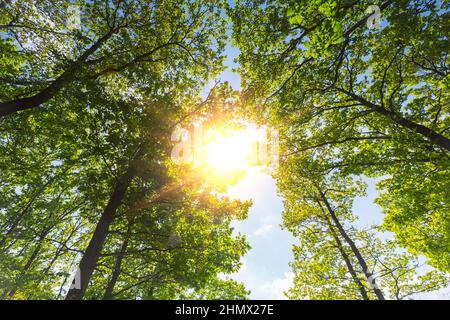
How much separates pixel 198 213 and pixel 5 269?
14.3 meters

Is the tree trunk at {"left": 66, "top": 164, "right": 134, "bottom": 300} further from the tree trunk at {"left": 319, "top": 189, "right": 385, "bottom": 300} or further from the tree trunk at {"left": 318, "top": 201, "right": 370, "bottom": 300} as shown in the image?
the tree trunk at {"left": 318, "top": 201, "right": 370, "bottom": 300}

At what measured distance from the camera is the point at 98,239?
7.29m

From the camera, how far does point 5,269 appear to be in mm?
13031

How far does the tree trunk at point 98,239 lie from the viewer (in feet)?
21.5

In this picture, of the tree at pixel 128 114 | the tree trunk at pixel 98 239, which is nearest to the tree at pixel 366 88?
the tree at pixel 128 114

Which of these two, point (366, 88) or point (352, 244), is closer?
point (366, 88)

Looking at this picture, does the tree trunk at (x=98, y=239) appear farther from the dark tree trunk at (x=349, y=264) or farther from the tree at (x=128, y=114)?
the dark tree trunk at (x=349, y=264)

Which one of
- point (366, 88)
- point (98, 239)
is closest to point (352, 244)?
point (366, 88)

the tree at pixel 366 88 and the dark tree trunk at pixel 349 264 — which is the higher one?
the tree at pixel 366 88

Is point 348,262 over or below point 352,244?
below

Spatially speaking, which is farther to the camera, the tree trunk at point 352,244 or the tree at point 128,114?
the tree trunk at point 352,244

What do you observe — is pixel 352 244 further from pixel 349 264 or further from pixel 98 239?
pixel 98 239

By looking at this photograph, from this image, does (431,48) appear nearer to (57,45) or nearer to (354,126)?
(354,126)
